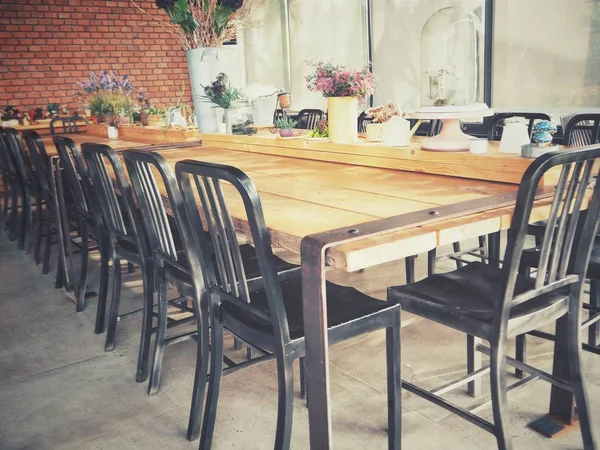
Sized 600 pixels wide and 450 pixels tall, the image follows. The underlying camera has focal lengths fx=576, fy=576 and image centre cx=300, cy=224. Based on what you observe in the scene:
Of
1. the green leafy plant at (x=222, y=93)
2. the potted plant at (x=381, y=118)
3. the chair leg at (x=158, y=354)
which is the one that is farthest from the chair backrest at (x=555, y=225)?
the green leafy plant at (x=222, y=93)

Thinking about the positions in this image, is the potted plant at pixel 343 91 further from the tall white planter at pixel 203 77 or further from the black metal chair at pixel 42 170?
the black metal chair at pixel 42 170

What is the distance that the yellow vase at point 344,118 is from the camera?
2795 mm

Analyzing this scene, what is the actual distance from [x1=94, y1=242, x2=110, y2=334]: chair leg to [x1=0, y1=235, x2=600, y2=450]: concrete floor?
0.06m

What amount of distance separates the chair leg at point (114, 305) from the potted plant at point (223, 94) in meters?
1.38

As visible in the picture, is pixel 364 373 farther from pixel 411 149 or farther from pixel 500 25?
pixel 500 25

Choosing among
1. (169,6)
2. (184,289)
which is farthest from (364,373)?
(169,6)

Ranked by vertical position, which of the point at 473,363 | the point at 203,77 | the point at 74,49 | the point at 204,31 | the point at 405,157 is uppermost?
the point at 74,49

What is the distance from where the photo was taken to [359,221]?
5.13 ft

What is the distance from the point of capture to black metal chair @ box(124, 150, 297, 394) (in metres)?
1.83

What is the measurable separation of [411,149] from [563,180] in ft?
3.22

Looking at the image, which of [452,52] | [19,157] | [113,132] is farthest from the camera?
[113,132]

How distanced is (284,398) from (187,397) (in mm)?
852

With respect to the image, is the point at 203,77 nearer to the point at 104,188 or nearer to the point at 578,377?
the point at 104,188

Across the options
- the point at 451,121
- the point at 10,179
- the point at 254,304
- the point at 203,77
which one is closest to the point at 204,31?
the point at 203,77
